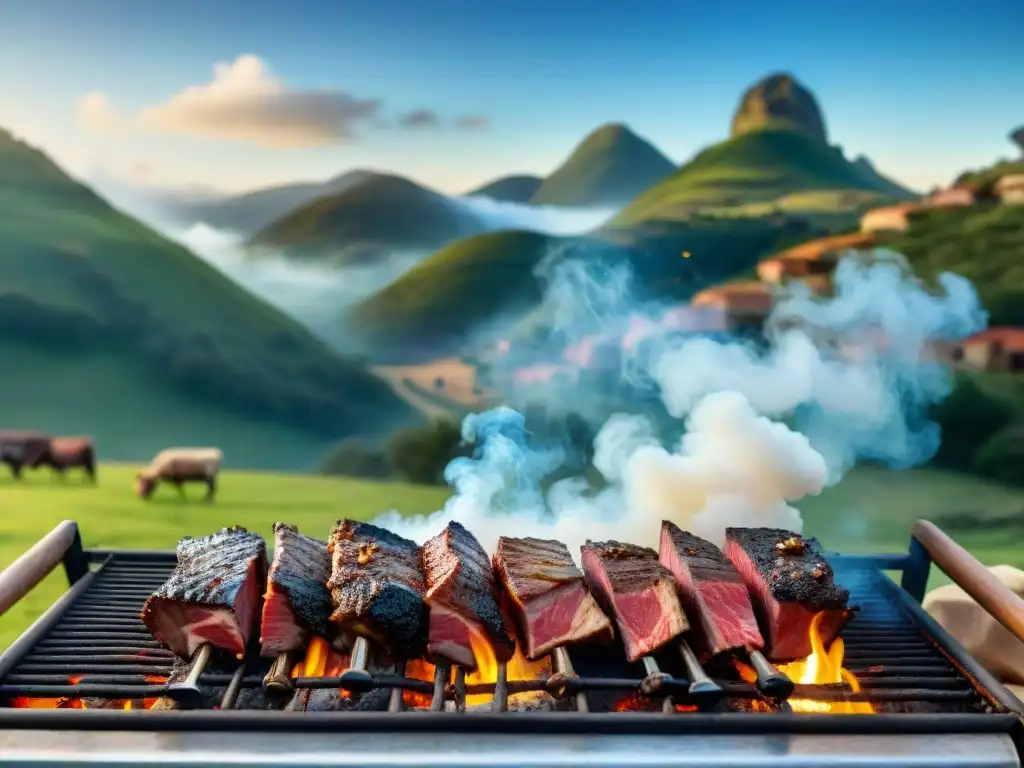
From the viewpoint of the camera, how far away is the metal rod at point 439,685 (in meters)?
2.19

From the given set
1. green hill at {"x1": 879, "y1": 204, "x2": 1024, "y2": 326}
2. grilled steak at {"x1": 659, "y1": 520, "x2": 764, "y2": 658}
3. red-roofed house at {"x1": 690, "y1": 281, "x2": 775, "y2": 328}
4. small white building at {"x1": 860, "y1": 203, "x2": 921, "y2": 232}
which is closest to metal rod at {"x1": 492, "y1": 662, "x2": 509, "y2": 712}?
grilled steak at {"x1": 659, "y1": 520, "x2": 764, "y2": 658}

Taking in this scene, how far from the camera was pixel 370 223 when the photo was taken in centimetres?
737

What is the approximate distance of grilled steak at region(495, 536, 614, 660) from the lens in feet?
8.27

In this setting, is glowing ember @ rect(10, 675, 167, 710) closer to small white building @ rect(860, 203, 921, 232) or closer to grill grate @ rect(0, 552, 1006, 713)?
grill grate @ rect(0, 552, 1006, 713)

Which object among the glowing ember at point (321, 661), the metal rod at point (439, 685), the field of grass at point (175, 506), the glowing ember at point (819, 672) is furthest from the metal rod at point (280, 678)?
the field of grass at point (175, 506)

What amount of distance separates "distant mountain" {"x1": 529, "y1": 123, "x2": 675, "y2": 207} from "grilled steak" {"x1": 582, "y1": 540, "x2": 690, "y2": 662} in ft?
15.9

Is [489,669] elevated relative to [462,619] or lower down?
lower down

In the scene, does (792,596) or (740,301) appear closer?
(792,596)

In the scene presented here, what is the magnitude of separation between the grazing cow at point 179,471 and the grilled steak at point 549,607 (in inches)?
169

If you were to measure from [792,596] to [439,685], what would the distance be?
3.49 ft

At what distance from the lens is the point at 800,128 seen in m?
7.04

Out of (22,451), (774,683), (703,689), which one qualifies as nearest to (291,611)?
(703,689)

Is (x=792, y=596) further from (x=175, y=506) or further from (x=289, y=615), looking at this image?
(x=175, y=506)

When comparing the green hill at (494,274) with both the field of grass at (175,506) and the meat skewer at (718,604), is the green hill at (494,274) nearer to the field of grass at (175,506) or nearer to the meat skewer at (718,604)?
the field of grass at (175,506)
